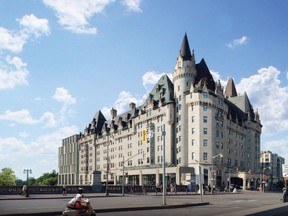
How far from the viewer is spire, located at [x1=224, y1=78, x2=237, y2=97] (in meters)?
144

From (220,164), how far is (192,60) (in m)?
27.3

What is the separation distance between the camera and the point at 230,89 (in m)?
145

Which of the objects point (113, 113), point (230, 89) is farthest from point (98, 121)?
point (230, 89)

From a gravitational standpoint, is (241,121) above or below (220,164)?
above

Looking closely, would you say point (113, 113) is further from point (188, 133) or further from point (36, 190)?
point (36, 190)

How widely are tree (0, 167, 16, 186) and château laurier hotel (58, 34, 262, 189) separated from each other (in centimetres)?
3607

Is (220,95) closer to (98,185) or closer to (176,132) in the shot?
(176,132)

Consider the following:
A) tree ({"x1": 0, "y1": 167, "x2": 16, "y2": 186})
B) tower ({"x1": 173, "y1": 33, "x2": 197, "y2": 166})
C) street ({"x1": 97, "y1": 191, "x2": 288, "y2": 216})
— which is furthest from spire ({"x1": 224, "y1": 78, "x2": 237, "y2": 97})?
street ({"x1": 97, "y1": 191, "x2": 288, "y2": 216})

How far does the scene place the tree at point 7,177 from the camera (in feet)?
479

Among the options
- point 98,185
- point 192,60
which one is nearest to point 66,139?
point 192,60

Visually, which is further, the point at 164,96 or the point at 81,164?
the point at 81,164

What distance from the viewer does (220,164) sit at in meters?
102

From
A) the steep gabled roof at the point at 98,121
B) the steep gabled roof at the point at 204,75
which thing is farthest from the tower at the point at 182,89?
the steep gabled roof at the point at 98,121

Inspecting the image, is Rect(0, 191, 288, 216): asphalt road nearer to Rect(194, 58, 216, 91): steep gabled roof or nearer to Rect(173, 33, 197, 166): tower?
Rect(173, 33, 197, 166): tower
